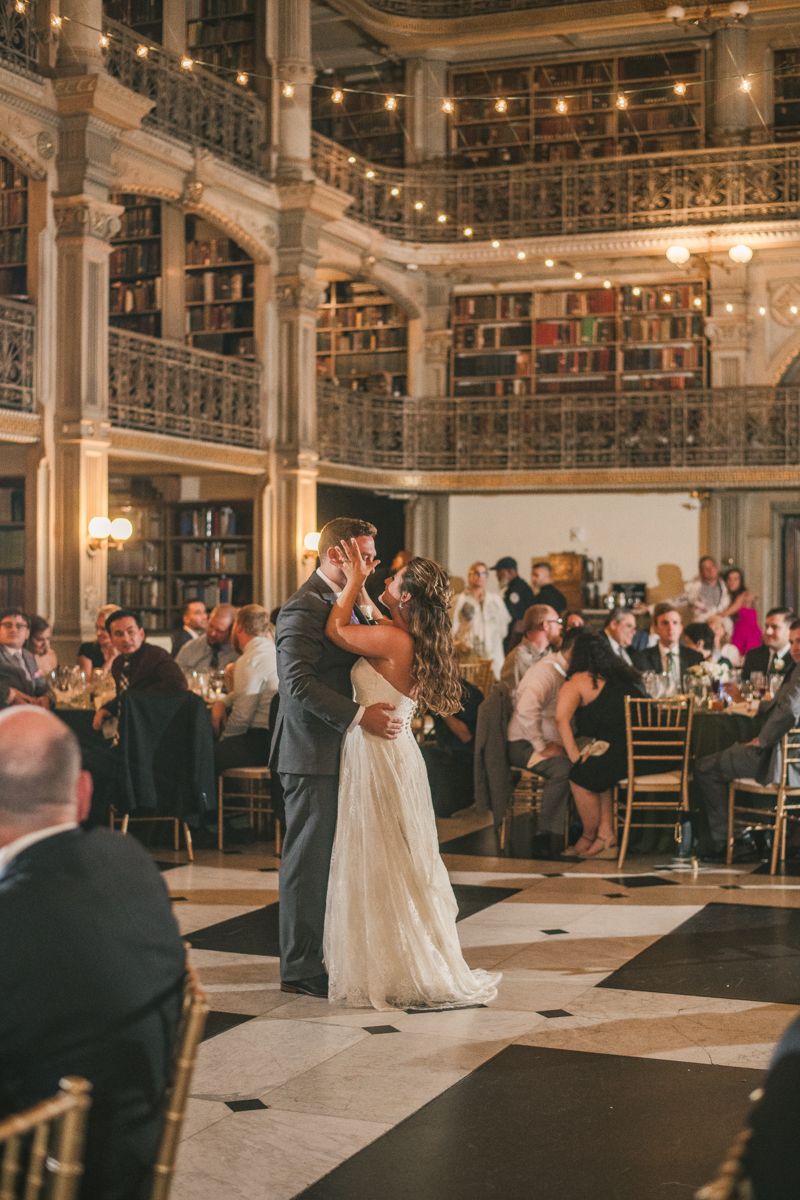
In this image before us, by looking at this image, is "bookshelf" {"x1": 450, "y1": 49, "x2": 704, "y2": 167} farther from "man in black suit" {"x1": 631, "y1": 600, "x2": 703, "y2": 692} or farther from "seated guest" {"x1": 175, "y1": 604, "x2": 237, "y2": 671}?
"man in black suit" {"x1": 631, "y1": 600, "x2": 703, "y2": 692}

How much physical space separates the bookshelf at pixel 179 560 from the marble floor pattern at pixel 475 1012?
295 inches

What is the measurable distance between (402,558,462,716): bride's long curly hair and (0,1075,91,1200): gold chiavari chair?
2.89 metres

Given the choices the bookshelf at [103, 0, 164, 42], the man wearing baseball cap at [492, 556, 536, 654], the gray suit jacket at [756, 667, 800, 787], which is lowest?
the gray suit jacket at [756, 667, 800, 787]

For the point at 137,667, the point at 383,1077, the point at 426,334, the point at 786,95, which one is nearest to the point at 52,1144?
the point at 383,1077

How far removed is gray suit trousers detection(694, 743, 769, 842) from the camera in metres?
6.91

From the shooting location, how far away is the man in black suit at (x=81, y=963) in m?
1.75

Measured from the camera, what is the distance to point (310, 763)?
4.46 metres

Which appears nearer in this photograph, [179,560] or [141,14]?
[141,14]

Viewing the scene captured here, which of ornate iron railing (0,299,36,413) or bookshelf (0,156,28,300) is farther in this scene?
bookshelf (0,156,28,300)

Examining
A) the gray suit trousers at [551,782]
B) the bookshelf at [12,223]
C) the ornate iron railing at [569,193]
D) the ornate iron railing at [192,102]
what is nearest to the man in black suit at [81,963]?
the gray suit trousers at [551,782]

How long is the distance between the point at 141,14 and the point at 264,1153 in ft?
40.0

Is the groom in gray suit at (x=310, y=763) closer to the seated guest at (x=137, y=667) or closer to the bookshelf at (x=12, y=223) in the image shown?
the seated guest at (x=137, y=667)

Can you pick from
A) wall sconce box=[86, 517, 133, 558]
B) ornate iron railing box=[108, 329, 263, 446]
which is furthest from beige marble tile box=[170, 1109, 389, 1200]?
ornate iron railing box=[108, 329, 263, 446]

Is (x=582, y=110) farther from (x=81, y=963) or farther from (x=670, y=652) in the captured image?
(x=81, y=963)
